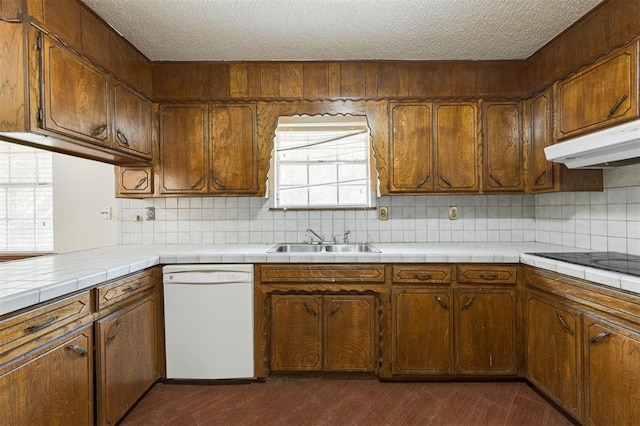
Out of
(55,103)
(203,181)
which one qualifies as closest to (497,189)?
(203,181)

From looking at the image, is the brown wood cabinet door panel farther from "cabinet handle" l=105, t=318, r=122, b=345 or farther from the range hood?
"cabinet handle" l=105, t=318, r=122, b=345

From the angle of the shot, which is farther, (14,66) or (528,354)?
(528,354)

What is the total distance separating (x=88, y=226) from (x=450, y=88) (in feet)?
10.9

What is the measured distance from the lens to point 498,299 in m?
2.24

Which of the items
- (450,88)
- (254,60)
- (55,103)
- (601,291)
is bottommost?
(601,291)

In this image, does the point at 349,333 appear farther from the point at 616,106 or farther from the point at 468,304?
the point at 616,106

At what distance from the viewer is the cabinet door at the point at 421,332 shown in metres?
2.25

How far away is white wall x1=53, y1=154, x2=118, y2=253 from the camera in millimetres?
2846

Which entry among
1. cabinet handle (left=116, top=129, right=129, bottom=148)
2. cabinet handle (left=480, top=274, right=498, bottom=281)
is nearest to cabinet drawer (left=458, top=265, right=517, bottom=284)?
cabinet handle (left=480, top=274, right=498, bottom=281)

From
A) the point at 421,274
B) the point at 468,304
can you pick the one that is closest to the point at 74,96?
the point at 421,274

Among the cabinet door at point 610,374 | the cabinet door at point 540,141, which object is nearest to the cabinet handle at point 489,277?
the cabinet door at point 610,374

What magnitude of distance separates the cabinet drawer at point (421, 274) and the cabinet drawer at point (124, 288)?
5.52 feet

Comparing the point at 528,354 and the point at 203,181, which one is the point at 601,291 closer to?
the point at 528,354

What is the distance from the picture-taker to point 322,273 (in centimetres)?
228
